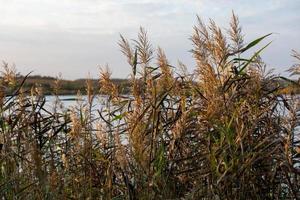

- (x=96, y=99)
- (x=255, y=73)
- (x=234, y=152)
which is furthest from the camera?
(x=96, y=99)

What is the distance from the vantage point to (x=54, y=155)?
5039mm

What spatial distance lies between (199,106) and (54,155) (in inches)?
54.9

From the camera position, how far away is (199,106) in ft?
14.6

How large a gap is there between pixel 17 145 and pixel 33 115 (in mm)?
377

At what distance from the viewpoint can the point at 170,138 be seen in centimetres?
442

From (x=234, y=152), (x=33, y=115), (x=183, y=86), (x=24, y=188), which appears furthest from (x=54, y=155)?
(x=234, y=152)

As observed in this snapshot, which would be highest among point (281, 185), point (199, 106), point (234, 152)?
point (199, 106)

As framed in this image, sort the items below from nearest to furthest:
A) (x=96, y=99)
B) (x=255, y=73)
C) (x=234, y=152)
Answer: (x=234, y=152)
(x=255, y=73)
(x=96, y=99)

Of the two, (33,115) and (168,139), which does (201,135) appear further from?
(33,115)

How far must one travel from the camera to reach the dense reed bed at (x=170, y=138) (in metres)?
4.04

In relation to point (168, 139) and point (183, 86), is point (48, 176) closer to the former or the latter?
point (168, 139)

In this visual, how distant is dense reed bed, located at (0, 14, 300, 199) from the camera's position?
159 inches

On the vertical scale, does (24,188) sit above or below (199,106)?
below

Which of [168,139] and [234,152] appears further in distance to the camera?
[168,139]
